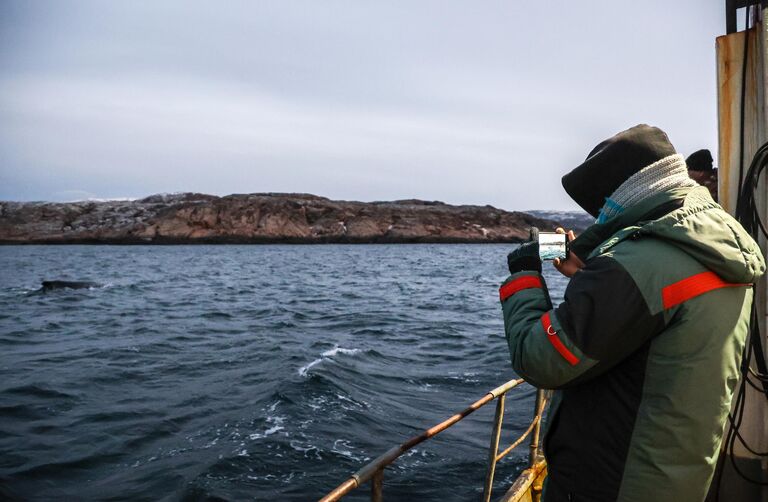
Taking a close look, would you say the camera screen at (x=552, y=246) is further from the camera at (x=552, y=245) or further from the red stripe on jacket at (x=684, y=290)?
the red stripe on jacket at (x=684, y=290)

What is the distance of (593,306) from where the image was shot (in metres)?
1.56

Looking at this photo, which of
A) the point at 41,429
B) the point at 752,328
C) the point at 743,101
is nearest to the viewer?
the point at 752,328

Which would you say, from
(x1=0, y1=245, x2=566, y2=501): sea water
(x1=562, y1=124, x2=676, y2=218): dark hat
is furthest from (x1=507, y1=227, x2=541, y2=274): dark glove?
(x1=0, y1=245, x2=566, y2=501): sea water

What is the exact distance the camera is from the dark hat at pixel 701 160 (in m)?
3.54

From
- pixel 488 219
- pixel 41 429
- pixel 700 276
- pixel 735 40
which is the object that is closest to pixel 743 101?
pixel 735 40

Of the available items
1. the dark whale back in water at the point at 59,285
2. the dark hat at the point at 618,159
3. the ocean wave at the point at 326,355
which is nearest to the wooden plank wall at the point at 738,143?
the dark hat at the point at 618,159

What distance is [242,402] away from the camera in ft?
34.8

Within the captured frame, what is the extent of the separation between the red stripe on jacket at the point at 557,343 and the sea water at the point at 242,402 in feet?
19.7

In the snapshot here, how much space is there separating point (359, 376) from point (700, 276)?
11.6 meters

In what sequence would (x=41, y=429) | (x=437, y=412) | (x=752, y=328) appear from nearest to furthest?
(x=752, y=328)
(x=41, y=429)
(x=437, y=412)

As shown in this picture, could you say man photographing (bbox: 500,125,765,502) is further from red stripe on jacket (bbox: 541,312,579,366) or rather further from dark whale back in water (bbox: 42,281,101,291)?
dark whale back in water (bbox: 42,281,101,291)

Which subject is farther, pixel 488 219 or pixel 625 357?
pixel 488 219

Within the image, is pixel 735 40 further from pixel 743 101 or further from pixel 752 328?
pixel 752 328

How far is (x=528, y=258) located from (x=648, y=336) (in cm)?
52
